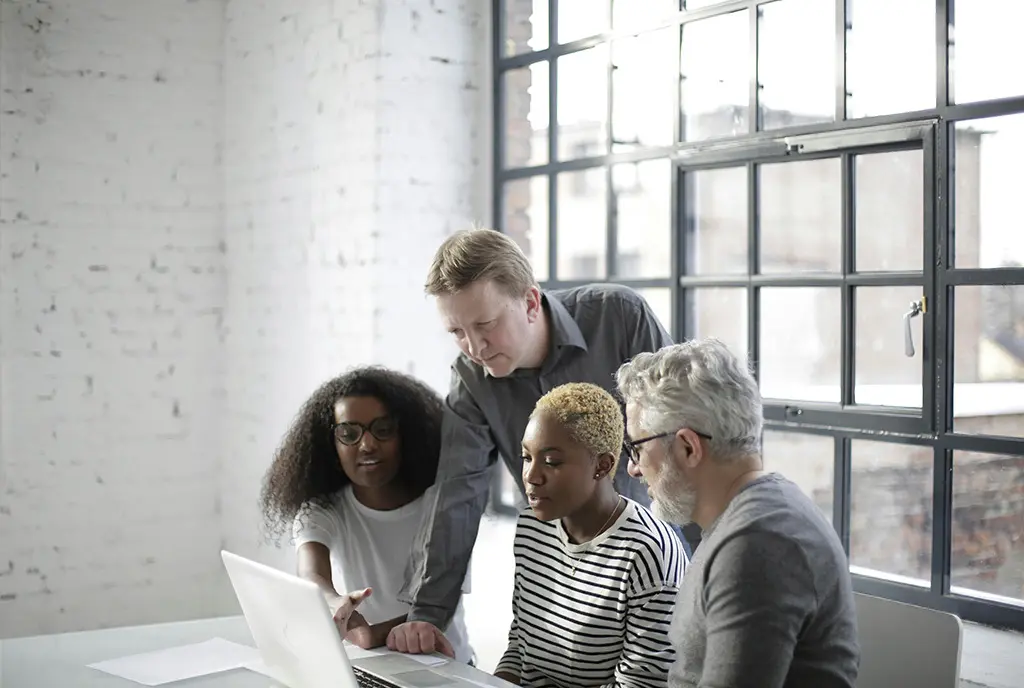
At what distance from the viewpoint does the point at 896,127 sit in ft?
9.21

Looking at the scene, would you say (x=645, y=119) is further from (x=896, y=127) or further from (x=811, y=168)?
(x=896, y=127)

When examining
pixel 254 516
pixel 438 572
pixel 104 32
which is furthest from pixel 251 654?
pixel 104 32

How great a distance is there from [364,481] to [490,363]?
523 millimetres

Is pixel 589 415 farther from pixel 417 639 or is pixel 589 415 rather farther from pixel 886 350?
pixel 886 350

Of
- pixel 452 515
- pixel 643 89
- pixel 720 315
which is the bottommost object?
pixel 452 515

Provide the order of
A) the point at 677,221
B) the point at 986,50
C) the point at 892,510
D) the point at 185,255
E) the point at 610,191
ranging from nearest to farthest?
the point at 986,50
the point at 892,510
the point at 677,221
the point at 610,191
the point at 185,255

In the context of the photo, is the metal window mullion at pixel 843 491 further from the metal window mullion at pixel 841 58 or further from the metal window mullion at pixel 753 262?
the metal window mullion at pixel 841 58

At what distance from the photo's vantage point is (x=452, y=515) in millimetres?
2660

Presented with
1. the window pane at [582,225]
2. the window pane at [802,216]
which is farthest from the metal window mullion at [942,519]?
the window pane at [582,225]

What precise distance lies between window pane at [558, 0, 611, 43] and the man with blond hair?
1305 mm

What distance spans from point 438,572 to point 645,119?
5.33ft

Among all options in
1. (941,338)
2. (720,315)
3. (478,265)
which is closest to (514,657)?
(478,265)

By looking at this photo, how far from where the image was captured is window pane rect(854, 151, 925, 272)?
2820mm

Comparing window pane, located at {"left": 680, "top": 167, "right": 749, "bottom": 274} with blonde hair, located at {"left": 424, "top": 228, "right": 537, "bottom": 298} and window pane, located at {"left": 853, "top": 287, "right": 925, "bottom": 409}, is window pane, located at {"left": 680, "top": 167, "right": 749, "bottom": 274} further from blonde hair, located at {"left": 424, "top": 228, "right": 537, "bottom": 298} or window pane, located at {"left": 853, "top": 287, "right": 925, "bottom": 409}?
blonde hair, located at {"left": 424, "top": 228, "right": 537, "bottom": 298}
